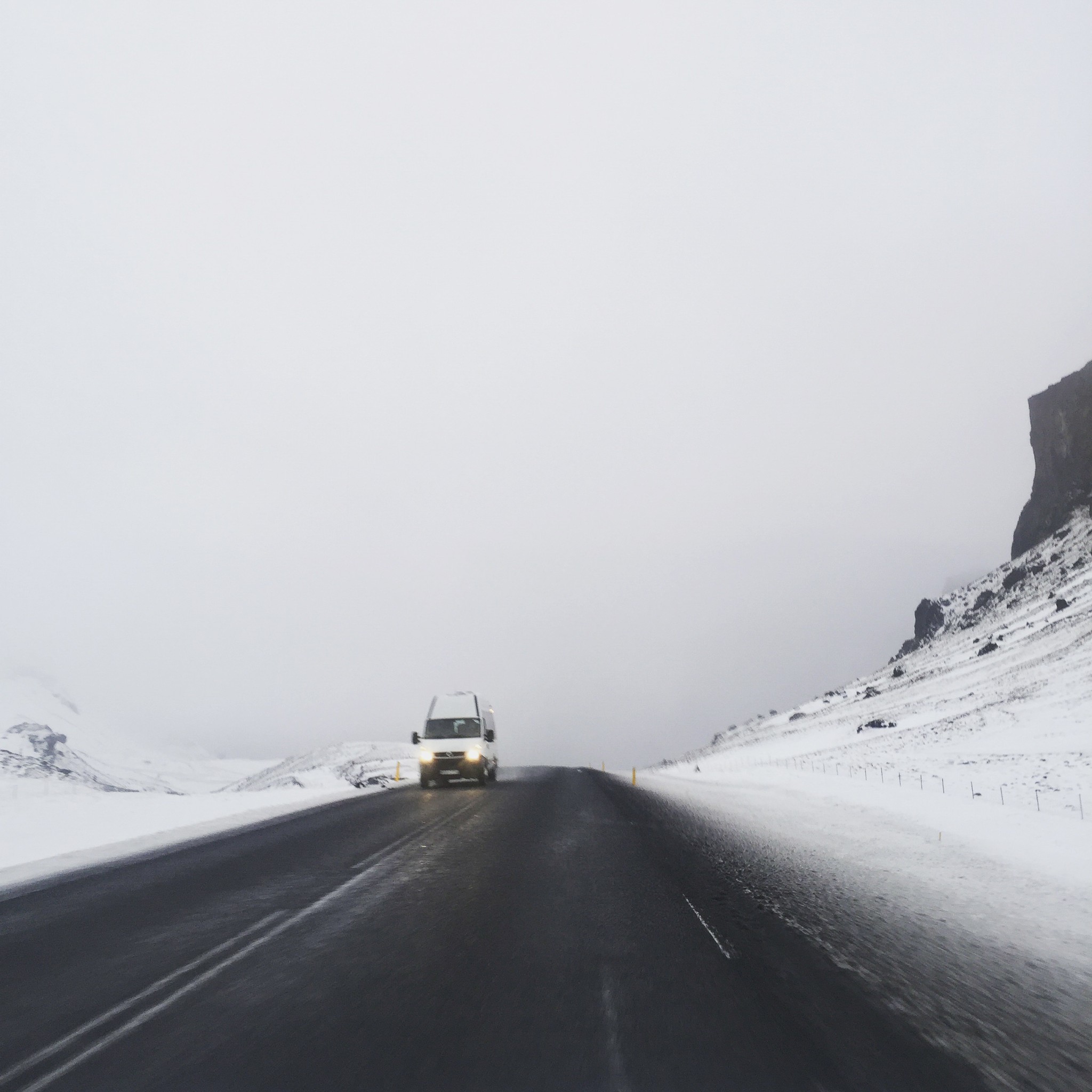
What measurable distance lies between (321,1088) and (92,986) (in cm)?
282

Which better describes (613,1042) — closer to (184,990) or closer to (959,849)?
(184,990)

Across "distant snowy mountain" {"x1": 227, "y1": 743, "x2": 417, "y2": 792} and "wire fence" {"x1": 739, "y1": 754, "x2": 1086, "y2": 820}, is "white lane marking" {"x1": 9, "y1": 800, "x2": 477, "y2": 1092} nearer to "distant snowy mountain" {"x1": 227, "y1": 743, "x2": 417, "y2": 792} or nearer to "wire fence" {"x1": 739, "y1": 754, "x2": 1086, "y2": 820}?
"wire fence" {"x1": 739, "y1": 754, "x2": 1086, "y2": 820}

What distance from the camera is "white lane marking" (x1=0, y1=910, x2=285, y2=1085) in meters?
4.24

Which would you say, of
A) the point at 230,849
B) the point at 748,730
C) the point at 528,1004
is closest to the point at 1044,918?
the point at 528,1004

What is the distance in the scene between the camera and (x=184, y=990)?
5480 mm

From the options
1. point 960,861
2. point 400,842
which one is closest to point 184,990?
point 400,842

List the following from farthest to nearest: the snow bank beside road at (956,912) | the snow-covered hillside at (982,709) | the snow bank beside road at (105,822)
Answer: the snow-covered hillside at (982,709) < the snow bank beside road at (105,822) < the snow bank beside road at (956,912)

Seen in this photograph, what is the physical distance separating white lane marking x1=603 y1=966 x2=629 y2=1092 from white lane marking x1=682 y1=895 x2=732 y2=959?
1.15m

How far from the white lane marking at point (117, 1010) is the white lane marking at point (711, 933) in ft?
13.4

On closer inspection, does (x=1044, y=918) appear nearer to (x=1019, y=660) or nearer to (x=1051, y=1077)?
(x=1051, y=1077)

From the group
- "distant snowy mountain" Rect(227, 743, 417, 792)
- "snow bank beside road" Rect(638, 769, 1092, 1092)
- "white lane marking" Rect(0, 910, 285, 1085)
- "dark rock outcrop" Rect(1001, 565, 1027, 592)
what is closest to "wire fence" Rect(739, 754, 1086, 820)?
"snow bank beside road" Rect(638, 769, 1092, 1092)

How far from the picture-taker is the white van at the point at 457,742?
1035 inches

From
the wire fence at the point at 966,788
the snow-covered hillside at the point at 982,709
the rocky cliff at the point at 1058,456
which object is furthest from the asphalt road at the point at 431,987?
the rocky cliff at the point at 1058,456

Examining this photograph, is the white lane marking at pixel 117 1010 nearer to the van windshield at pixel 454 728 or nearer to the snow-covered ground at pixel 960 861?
the snow-covered ground at pixel 960 861
